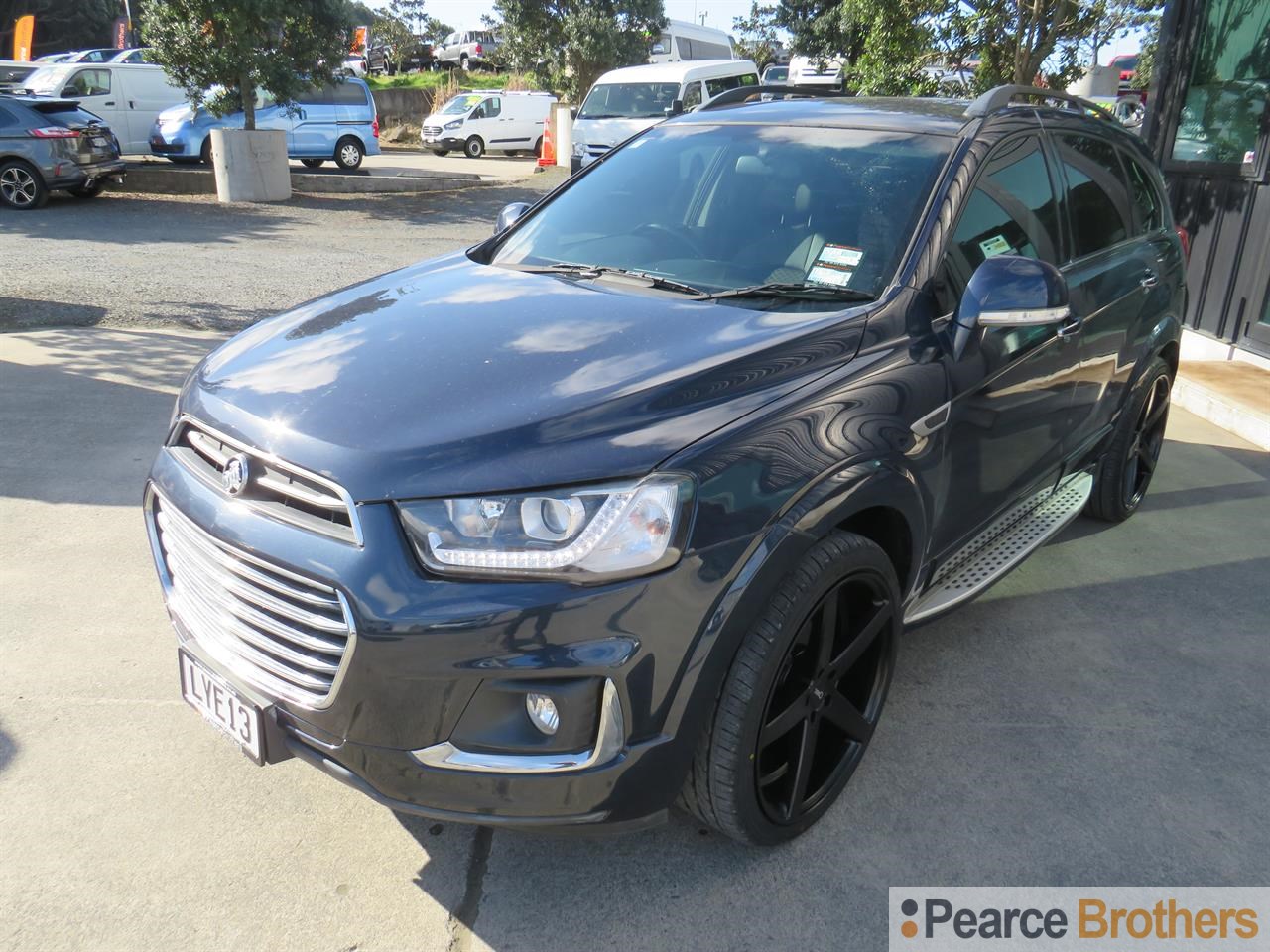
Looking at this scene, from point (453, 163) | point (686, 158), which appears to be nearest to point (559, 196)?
point (686, 158)

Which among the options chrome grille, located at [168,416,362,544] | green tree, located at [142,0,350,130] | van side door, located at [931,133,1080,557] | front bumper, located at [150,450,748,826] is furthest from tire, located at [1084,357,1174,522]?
green tree, located at [142,0,350,130]

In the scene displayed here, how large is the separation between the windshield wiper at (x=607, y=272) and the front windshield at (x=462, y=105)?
85.0 feet

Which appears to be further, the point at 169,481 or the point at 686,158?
the point at 686,158

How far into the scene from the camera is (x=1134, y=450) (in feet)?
15.7

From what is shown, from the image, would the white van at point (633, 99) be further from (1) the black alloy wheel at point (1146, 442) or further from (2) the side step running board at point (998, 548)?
(2) the side step running board at point (998, 548)

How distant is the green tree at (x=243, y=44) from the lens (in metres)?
13.7

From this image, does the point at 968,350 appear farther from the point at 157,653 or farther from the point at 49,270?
the point at 49,270

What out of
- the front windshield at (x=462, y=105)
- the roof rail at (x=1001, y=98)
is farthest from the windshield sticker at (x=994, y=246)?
the front windshield at (x=462, y=105)

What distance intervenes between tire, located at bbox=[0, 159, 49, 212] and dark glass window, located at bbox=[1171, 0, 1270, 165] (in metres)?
13.3

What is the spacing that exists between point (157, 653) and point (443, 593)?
75.9 inches

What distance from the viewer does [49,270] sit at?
381 inches

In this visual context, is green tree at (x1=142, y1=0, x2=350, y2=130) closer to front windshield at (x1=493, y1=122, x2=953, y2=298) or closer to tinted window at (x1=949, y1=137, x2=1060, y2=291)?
front windshield at (x1=493, y1=122, x2=953, y2=298)

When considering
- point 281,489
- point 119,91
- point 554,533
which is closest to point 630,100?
point 119,91

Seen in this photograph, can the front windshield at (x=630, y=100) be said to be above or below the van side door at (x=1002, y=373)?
above
